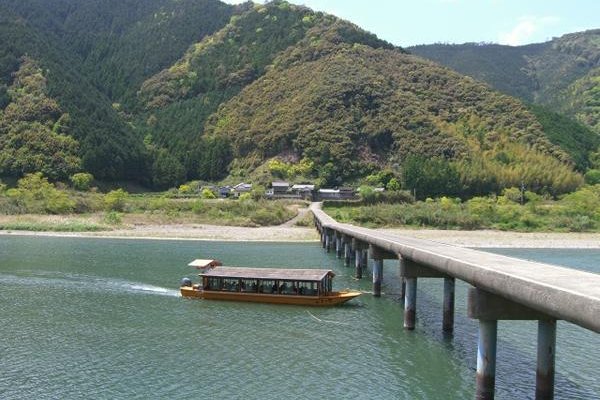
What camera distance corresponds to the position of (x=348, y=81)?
170875 millimetres

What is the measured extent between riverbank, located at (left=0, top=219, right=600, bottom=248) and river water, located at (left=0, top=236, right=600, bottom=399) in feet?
119

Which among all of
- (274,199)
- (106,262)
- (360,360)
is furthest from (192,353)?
(274,199)

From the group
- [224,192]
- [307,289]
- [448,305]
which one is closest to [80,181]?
[224,192]

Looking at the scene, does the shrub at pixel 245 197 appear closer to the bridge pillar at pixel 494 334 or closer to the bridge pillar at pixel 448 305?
the bridge pillar at pixel 448 305

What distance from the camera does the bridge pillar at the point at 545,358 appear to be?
1864 cm

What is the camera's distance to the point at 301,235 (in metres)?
85.9

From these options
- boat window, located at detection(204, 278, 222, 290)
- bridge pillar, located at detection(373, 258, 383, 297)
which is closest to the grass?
boat window, located at detection(204, 278, 222, 290)

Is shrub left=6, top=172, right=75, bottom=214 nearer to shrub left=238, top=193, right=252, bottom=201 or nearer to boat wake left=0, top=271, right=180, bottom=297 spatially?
shrub left=238, top=193, right=252, bottom=201

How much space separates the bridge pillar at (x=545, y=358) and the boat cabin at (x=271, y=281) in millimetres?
19105

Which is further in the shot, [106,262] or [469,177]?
[469,177]

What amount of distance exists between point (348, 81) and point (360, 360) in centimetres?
15057

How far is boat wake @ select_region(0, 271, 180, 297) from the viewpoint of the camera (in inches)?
1681

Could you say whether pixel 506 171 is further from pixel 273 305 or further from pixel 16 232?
pixel 273 305

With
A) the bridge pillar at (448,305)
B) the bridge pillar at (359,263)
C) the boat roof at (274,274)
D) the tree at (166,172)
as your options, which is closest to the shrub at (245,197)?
the tree at (166,172)
